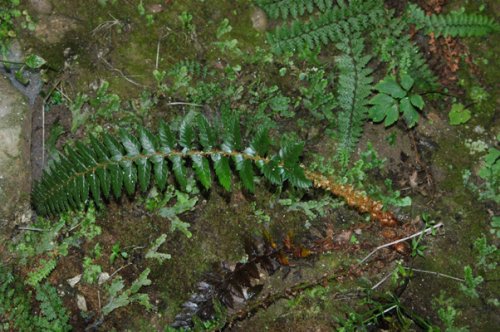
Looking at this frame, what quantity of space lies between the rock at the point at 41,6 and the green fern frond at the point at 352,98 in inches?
96.6

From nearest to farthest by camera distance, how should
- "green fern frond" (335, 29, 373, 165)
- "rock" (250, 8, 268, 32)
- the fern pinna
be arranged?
the fern pinna
"green fern frond" (335, 29, 373, 165)
"rock" (250, 8, 268, 32)

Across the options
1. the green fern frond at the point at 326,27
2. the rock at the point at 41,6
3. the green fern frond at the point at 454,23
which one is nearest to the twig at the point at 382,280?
the green fern frond at the point at 326,27

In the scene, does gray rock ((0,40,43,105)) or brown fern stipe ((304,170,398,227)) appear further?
gray rock ((0,40,43,105))

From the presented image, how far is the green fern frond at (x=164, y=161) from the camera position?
329 cm

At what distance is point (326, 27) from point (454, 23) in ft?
3.56

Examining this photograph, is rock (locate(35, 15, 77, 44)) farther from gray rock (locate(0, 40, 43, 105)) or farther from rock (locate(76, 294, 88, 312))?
rock (locate(76, 294, 88, 312))

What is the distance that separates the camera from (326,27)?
168 inches

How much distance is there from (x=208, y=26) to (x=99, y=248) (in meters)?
2.03

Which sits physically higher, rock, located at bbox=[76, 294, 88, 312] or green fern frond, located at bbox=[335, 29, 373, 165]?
green fern frond, located at bbox=[335, 29, 373, 165]

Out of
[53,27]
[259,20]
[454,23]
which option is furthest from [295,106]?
[53,27]

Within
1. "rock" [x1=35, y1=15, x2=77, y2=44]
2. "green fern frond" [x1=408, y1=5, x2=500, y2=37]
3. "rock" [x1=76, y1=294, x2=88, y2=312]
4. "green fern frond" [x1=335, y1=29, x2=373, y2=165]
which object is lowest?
"rock" [x1=76, y1=294, x2=88, y2=312]

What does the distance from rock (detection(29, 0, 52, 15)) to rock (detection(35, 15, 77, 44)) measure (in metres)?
0.05

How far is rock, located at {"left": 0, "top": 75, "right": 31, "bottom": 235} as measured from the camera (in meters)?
4.03

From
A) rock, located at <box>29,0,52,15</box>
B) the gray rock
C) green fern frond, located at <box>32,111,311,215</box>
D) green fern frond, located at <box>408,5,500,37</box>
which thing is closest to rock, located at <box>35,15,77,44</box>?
rock, located at <box>29,0,52,15</box>
